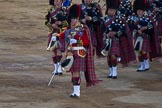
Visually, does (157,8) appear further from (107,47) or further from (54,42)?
(54,42)

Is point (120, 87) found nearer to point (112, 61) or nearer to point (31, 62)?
point (112, 61)

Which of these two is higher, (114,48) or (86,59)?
(86,59)

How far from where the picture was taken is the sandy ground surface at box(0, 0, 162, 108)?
1144cm

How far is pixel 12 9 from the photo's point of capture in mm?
27906

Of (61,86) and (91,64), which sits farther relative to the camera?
(61,86)

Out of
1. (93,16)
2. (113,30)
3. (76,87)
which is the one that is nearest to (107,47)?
(113,30)

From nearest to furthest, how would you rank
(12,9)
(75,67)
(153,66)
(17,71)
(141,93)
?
(75,67)
(141,93)
(17,71)
(153,66)
(12,9)

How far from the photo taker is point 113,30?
13688 mm

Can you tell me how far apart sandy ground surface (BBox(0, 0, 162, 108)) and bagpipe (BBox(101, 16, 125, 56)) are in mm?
689

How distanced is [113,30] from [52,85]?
1785 mm

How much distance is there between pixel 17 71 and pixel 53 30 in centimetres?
144

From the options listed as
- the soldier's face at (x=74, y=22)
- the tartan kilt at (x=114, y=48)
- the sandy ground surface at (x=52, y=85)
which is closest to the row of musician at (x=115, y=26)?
the tartan kilt at (x=114, y=48)

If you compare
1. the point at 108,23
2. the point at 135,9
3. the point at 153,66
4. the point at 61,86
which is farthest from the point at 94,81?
the point at 153,66

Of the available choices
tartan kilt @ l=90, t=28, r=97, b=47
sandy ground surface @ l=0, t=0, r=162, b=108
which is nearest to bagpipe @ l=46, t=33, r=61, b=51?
sandy ground surface @ l=0, t=0, r=162, b=108
